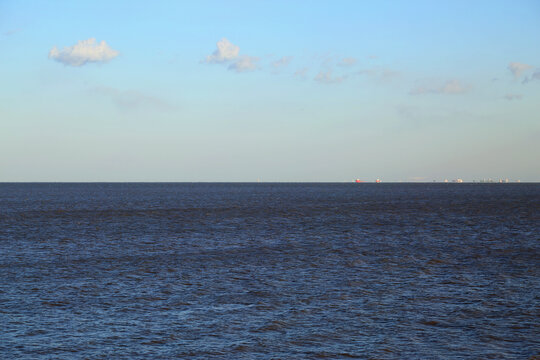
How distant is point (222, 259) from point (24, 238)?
2472 centimetres

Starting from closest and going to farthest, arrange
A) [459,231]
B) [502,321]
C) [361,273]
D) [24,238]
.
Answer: [502,321]
[361,273]
[24,238]
[459,231]

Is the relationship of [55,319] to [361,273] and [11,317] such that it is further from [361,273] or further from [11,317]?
[361,273]

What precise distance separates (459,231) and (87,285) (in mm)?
43178

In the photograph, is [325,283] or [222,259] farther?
[222,259]

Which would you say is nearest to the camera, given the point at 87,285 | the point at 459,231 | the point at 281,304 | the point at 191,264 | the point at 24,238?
the point at 281,304

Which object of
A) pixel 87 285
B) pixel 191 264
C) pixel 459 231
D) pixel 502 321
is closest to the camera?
pixel 502 321

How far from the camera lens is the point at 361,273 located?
34.8 metres

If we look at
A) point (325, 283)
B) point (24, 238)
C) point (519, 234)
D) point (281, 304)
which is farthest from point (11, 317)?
point (519, 234)

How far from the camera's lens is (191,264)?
38688 mm

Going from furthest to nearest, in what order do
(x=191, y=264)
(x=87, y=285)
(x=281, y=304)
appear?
(x=191, y=264) < (x=87, y=285) < (x=281, y=304)

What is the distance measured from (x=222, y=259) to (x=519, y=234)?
32.2m

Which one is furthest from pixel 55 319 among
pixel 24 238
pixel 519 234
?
pixel 519 234

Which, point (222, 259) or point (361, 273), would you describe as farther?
point (222, 259)

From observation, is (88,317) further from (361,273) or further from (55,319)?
(361,273)
